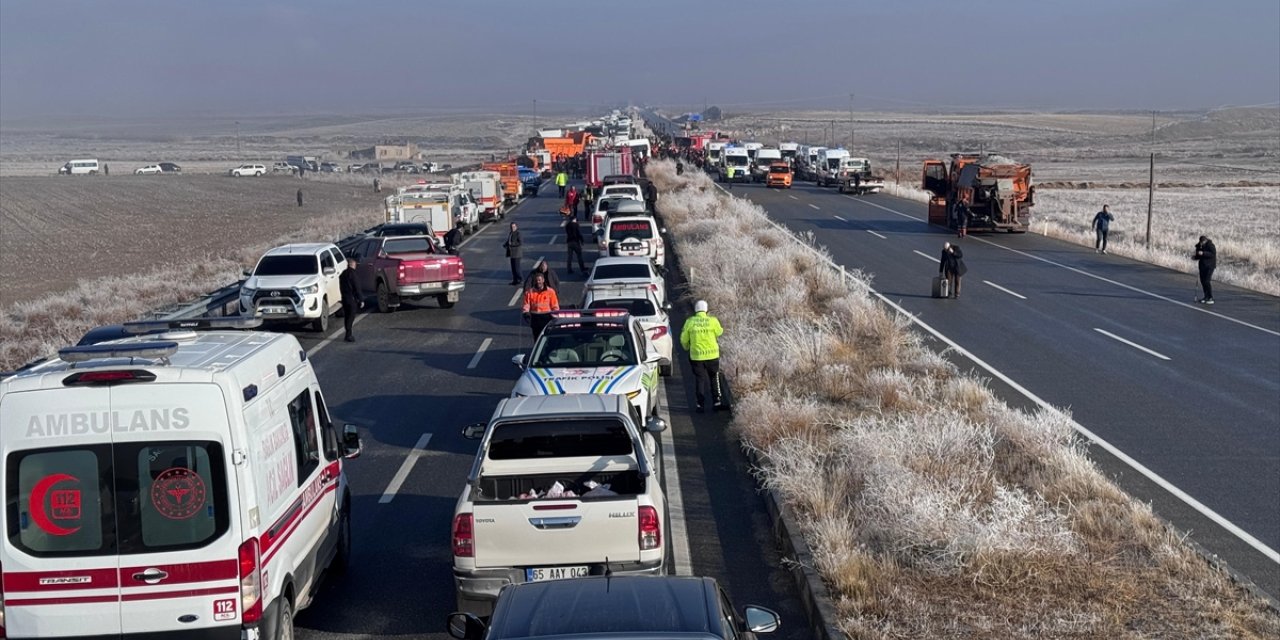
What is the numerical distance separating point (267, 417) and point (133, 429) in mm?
1066

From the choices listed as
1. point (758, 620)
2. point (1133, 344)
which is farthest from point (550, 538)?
point (1133, 344)

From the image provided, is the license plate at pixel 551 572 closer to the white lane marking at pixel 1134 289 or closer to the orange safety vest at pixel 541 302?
the orange safety vest at pixel 541 302

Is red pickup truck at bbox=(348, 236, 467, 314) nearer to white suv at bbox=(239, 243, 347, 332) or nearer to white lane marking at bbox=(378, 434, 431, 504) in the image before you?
white suv at bbox=(239, 243, 347, 332)

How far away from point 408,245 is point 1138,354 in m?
15.8

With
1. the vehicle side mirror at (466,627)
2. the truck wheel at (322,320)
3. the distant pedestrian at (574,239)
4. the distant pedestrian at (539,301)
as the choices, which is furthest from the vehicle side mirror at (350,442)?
the distant pedestrian at (574,239)

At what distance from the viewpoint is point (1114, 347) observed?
2514 centimetres

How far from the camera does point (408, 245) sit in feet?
98.1

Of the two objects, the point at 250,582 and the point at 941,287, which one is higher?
the point at 250,582

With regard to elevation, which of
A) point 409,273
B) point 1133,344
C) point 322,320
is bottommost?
point 1133,344

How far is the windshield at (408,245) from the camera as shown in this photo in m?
29.5

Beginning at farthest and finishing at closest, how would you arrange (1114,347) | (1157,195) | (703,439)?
(1157,195)
(1114,347)
(703,439)

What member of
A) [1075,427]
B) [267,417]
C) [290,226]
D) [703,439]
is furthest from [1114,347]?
[290,226]

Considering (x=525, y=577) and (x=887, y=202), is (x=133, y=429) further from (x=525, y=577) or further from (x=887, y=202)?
(x=887, y=202)

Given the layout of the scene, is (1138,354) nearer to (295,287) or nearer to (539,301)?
(539,301)
